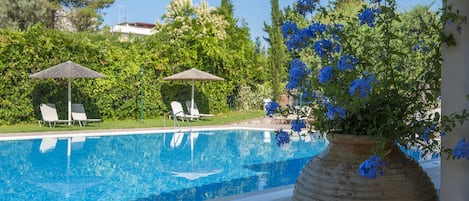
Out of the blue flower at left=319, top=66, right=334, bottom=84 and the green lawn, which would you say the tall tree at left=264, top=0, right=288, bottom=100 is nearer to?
the green lawn

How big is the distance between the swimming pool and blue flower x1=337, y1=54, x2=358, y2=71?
4528 mm

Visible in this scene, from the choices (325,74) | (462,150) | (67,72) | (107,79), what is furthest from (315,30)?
(107,79)

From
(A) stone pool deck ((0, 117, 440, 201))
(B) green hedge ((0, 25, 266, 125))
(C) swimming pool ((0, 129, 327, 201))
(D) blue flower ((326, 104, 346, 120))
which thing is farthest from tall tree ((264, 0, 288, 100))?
(D) blue flower ((326, 104, 346, 120))

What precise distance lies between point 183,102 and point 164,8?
12915mm

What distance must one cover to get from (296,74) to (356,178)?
586mm

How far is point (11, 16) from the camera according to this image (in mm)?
25297

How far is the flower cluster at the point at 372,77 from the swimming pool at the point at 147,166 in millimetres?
4350

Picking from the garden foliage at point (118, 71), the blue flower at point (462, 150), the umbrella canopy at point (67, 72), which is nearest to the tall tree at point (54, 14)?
the garden foliage at point (118, 71)

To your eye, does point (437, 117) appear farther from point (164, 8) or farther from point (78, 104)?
point (164, 8)

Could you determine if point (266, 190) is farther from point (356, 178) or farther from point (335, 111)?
point (335, 111)

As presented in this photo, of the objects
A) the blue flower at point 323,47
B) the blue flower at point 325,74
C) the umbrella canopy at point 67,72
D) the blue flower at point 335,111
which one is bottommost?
the blue flower at point 335,111

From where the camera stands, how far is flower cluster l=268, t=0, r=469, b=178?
2.25m

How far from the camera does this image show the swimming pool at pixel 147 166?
23.0 feet

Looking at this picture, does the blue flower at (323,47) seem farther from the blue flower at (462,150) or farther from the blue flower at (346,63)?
the blue flower at (462,150)
